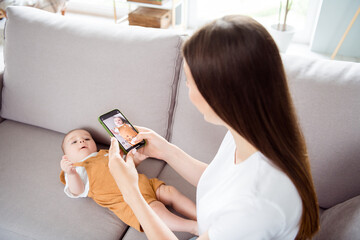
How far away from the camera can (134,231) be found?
1151 mm

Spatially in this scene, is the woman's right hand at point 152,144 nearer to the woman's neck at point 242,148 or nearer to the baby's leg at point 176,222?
the baby's leg at point 176,222

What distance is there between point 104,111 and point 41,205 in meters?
0.50

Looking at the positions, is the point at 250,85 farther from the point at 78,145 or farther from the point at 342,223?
the point at 78,145

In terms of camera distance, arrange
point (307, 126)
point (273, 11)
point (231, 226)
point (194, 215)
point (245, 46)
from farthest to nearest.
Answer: point (273, 11), point (194, 215), point (307, 126), point (231, 226), point (245, 46)

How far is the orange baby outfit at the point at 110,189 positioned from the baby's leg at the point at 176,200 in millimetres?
30

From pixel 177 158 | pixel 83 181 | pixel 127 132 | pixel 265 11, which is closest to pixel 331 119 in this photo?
pixel 177 158

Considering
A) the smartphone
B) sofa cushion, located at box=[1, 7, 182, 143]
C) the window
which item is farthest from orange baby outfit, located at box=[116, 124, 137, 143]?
the window

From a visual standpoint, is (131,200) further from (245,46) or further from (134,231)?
(245,46)

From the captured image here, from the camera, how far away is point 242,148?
74 cm

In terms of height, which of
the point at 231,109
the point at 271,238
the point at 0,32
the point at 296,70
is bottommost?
the point at 0,32

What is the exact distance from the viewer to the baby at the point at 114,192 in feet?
3.72

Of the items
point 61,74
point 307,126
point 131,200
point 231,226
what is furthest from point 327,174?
point 61,74

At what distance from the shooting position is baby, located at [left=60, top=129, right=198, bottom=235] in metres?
1.13

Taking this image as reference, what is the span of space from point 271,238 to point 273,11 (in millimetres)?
3146
